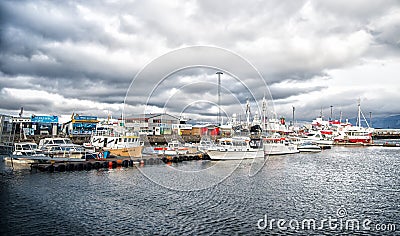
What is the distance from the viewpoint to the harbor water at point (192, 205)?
15.7 metres

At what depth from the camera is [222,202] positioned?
21.2 meters

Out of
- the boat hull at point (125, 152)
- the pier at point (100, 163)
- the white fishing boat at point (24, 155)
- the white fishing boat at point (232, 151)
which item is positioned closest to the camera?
the pier at point (100, 163)

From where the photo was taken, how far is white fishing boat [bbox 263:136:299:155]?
62728mm

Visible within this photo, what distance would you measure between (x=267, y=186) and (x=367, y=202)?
8358mm

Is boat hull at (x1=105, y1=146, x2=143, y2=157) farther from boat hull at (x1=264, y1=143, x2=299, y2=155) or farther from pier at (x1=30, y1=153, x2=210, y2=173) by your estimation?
boat hull at (x1=264, y1=143, x2=299, y2=155)

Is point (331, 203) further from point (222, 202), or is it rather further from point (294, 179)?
point (294, 179)

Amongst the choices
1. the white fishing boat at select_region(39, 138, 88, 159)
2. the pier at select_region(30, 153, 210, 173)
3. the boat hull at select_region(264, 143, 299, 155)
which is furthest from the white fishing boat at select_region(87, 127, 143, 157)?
the boat hull at select_region(264, 143, 299, 155)

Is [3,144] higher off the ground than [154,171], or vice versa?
[3,144]

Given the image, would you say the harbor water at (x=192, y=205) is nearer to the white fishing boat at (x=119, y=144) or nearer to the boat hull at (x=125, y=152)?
the boat hull at (x=125, y=152)

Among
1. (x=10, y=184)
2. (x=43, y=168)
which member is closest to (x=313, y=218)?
(x=10, y=184)

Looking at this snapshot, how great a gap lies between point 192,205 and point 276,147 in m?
47.0

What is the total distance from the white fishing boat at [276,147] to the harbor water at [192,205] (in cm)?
3029

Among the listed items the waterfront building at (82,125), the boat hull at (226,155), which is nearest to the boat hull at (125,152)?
the boat hull at (226,155)

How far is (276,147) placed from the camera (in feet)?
210
